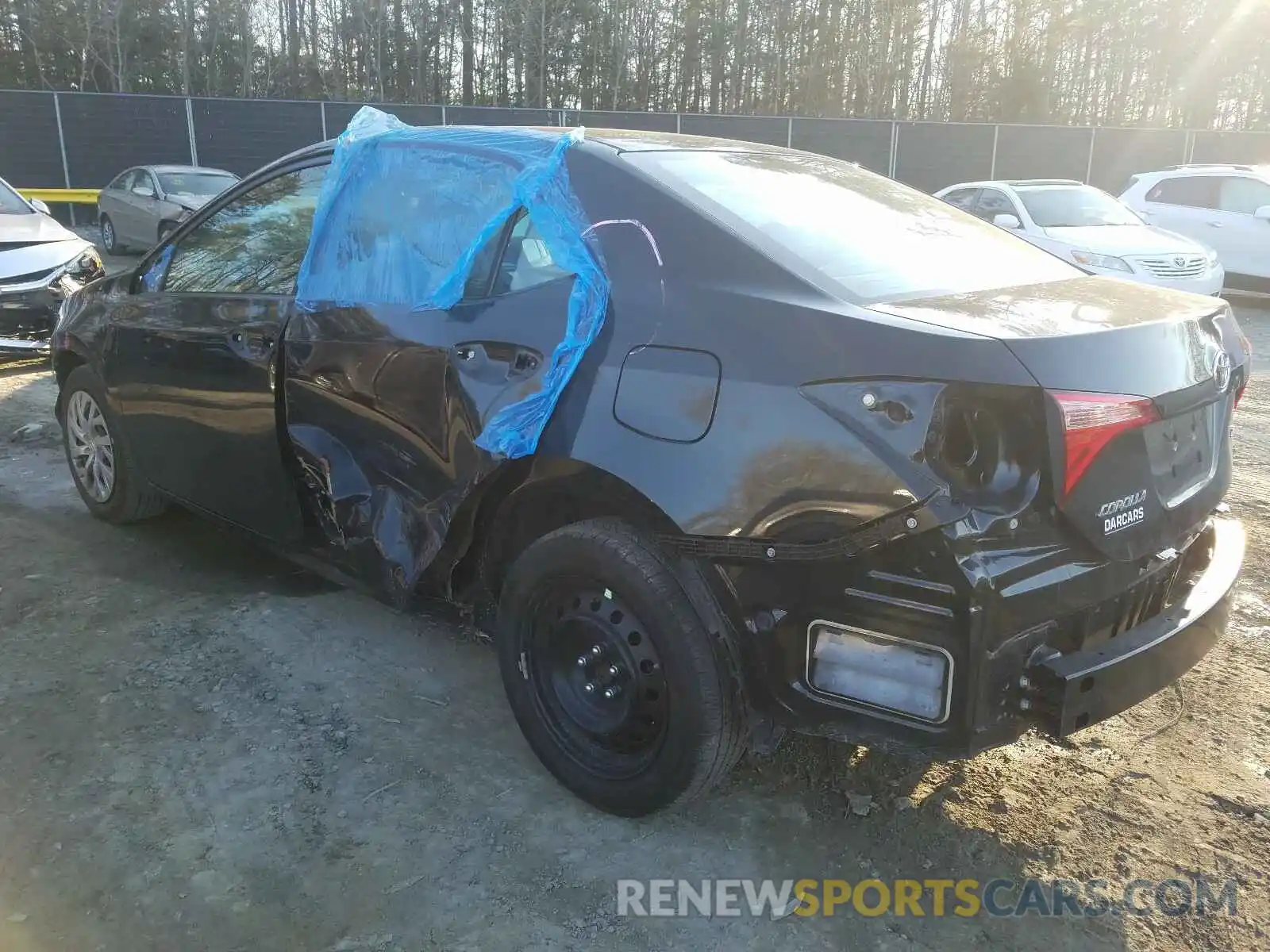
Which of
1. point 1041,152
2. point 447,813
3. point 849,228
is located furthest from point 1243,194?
point 447,813

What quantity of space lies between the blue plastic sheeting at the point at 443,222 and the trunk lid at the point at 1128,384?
81 centimetres

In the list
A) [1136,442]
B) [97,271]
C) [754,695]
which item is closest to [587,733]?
[754,695]

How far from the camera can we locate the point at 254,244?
3689 mm

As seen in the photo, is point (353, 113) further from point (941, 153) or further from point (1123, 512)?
point (1123, 512)

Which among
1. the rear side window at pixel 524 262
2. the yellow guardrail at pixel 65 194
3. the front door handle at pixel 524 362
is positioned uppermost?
the rear side window at pixel 524 262

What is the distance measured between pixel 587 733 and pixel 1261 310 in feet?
43.4

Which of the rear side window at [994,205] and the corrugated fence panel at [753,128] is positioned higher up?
the corrugated fence panel at [753,128]

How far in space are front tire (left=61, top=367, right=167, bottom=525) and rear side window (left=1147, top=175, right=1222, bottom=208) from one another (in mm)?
13659

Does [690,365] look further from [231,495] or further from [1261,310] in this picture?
[1261,310]

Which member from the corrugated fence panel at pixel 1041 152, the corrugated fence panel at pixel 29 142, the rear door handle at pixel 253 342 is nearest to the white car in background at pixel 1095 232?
the rear door handle at pixel 253 342

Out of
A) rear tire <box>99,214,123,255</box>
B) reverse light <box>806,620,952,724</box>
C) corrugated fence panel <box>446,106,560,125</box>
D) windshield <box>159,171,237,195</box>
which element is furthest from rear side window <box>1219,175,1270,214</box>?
rear tire <box>99,214,123,255</box>

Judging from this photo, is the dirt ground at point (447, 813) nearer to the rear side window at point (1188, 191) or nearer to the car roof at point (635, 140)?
the car roof at point (635, 140)

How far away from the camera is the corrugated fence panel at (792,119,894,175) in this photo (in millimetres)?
22625

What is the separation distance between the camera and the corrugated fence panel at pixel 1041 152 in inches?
919
